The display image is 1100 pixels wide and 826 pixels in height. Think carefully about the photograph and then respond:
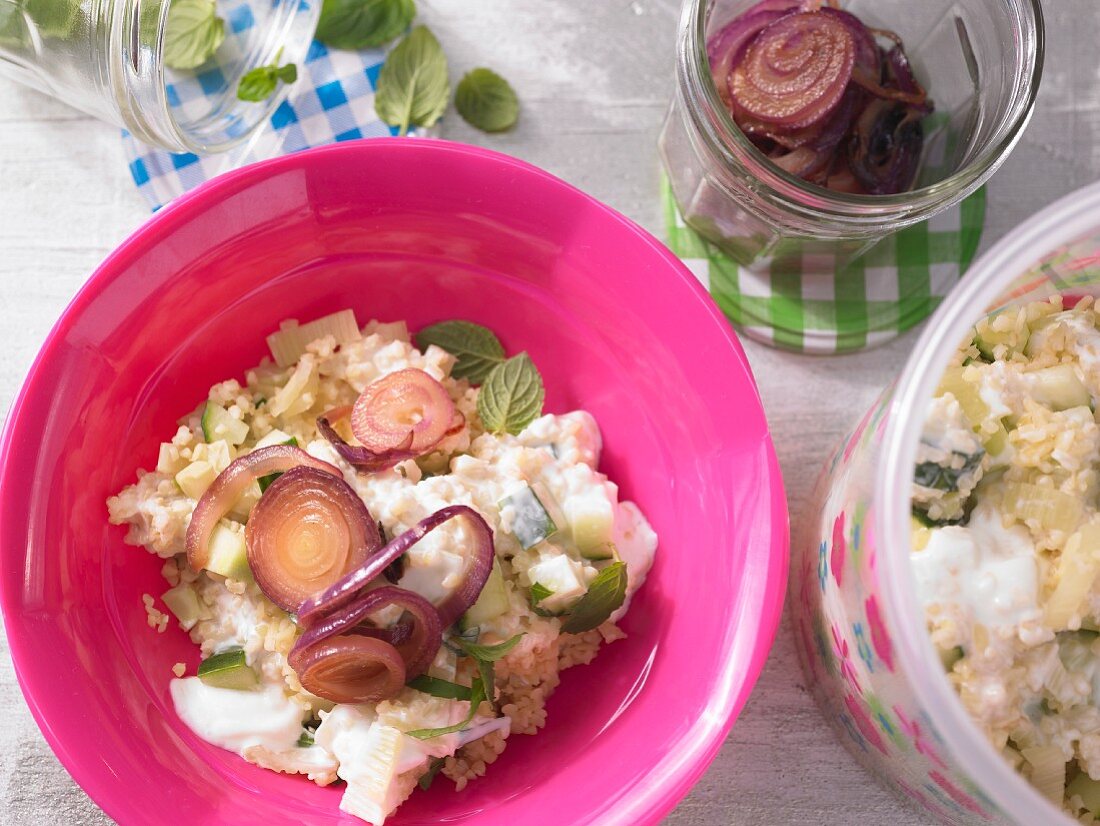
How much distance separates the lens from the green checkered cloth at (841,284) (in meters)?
1.51

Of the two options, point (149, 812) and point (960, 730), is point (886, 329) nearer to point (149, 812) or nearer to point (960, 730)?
point (960, 730)

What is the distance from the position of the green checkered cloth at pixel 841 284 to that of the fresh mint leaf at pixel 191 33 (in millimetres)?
753

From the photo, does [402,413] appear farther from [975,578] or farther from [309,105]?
[975,578]

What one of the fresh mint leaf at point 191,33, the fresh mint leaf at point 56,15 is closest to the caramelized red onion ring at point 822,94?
the fresh mint leaf at point 191,33

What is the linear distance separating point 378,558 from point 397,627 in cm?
11

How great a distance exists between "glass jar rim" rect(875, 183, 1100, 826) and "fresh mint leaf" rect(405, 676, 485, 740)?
50 cm

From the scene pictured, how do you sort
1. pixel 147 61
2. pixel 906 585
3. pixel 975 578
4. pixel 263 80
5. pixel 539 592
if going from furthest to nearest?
1. pixel 263 80
2. pixel 147 61
3. pixel 539 592
4. pixel 975 578
5. pixel 906 585

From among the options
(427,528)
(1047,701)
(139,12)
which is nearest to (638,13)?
(139,12)

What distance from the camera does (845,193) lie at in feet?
4.20

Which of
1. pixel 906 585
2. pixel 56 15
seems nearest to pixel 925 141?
pixel 906 585

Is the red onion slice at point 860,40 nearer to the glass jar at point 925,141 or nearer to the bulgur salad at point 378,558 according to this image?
the glass jar at point 925,141

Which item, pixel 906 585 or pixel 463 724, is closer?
pixel 906 585

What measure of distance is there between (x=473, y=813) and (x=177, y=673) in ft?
1.41

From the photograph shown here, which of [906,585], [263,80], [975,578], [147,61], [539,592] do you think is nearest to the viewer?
[906,585]
